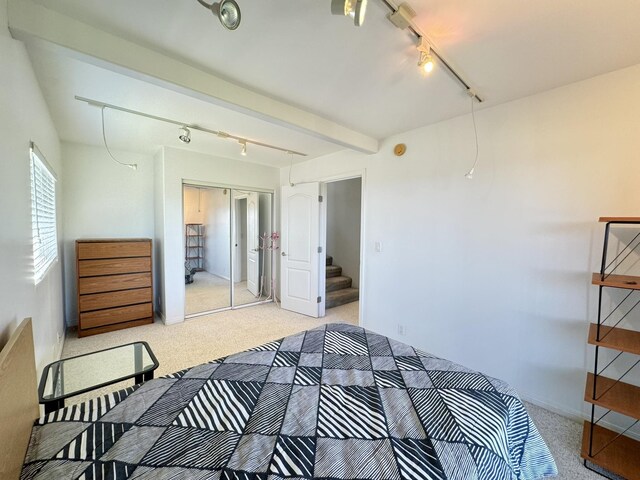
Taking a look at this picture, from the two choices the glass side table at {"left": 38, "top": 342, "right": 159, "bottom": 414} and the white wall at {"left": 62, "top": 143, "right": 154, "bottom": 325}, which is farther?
the white wall at {"left": 62, "top": 143, "right": 154, "bottom": 325}

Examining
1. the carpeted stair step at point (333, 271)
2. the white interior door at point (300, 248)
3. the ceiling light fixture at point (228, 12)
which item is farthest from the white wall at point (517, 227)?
the carpeted stair step at point (333, 271)

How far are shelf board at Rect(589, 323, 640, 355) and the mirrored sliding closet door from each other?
13.9ft

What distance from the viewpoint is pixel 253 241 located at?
5039 mm

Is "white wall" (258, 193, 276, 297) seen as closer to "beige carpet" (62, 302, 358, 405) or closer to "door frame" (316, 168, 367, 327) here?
"beige carpet" (62, 302, 358, 405)

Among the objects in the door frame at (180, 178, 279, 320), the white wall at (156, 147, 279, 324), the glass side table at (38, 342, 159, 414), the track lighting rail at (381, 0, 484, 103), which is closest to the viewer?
the track lighting rail at (381, 0, 484, 103)

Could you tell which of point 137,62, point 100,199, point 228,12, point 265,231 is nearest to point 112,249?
point 100,199

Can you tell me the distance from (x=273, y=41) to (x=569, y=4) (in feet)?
4.88

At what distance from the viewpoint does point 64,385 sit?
4.75 ft

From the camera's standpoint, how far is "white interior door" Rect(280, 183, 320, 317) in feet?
13.4

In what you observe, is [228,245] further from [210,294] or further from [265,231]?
[210,294]

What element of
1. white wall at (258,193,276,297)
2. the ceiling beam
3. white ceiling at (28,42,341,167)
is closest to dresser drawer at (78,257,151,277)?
white ceiling at (28,42,341,167)

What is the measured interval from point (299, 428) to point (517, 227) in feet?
7.37

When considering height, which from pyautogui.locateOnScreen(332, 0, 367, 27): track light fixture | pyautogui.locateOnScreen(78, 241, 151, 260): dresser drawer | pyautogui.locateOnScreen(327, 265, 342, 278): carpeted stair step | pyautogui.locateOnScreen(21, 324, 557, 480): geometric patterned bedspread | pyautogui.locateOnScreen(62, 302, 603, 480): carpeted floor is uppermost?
pyautogui.locateOnScreen(332, 0, 367, 27): track light fixture

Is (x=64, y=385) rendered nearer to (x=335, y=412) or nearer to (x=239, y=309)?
(x=335, y=412)
